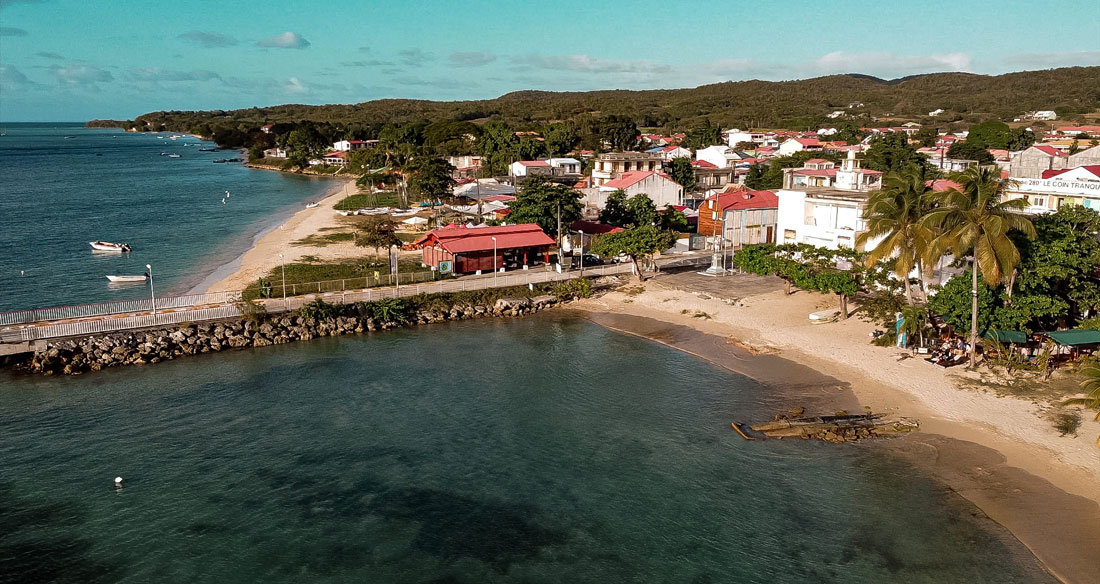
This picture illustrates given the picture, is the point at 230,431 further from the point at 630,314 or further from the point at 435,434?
the point at 630,314

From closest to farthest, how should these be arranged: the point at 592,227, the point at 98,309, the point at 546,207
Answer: the point at 98,309 < the point at 546,207 < the point at 592,227

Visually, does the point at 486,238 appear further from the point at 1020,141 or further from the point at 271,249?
the point at 1020,141

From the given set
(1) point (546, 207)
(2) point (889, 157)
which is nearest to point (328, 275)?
(1) point (546, 207)

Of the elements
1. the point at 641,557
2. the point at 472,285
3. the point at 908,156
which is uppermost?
the point at 908,156

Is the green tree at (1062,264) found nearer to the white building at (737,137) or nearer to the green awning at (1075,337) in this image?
the green awning at (1075,337)

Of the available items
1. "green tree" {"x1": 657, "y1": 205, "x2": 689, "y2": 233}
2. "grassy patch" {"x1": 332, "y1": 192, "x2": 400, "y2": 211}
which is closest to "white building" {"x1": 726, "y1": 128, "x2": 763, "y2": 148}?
"grassy patch" {"x1": 332, "y1": 192, "x2": 400, "y2": 211}

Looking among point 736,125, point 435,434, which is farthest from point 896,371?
point 736,125
